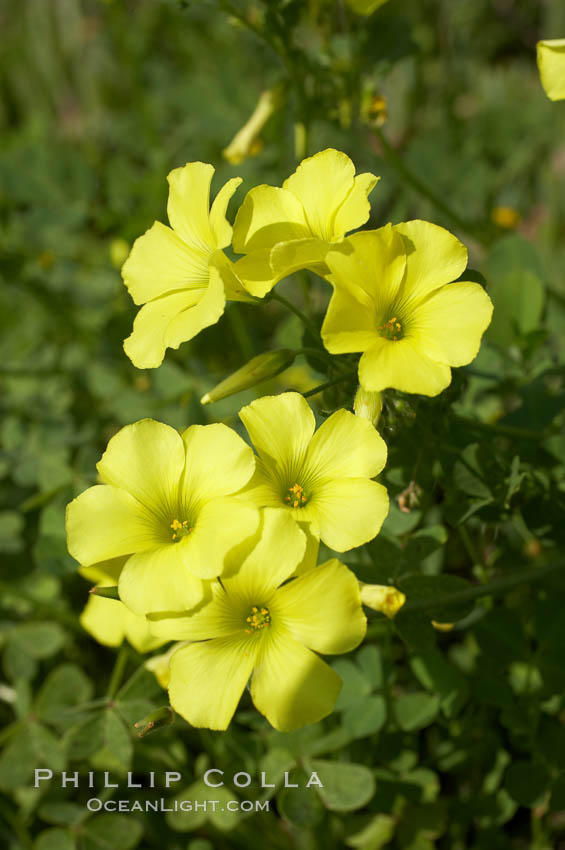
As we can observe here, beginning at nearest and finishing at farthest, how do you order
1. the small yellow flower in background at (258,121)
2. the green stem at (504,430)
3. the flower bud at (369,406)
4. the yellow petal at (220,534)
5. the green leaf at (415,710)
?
the yellow petal at (220,534) → the flower bud at (369,406) → the green stem at (504,430) → the green leaf at (415,710) → the small yellow flower in background at (258,121)

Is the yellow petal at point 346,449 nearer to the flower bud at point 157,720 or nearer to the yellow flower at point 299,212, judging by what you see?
the yellow flower at point 299,212

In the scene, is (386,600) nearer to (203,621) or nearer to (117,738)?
(203,621)

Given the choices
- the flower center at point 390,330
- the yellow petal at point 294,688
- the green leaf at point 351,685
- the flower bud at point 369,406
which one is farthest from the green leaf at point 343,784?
the flower center at point 390,330

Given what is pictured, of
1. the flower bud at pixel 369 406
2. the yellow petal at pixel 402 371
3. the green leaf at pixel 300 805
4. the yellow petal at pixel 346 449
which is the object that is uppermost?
the yellow petal at pixel 402 371

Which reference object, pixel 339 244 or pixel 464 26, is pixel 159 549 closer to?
pixel 339 244

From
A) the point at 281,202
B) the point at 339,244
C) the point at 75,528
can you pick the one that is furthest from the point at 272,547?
the point at 281,202

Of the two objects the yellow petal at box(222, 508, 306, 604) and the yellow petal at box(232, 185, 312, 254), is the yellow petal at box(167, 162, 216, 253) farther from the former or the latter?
the yellow petal at box(222, 508, 306, 604)

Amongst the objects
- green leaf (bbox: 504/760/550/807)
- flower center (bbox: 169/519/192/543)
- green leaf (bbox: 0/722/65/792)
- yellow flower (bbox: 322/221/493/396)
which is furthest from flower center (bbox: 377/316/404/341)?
green leaf (bbox: 0/722/65/792)
